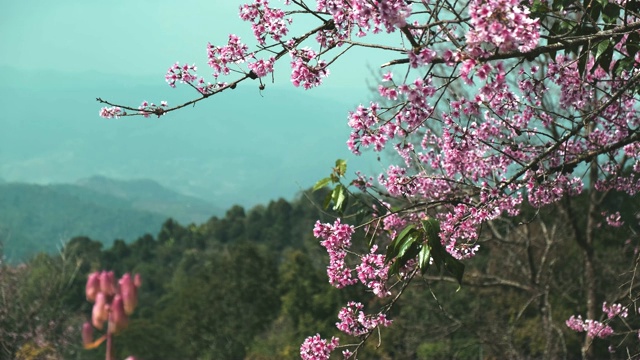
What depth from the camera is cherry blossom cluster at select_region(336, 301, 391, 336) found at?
3.75m

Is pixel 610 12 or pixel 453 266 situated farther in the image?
pixel 610 12

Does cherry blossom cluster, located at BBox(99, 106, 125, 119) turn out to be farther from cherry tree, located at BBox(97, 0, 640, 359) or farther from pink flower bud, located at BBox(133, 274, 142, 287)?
pink flower bud, located at BBox(133, 274, 142, 287)

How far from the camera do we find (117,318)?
1.09 meters

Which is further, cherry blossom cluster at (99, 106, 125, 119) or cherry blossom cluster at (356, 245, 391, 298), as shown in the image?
cherry blossom cluster at (99, 106, 125, 119)

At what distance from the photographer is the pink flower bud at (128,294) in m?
1.14

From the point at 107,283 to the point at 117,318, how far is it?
0.33ft

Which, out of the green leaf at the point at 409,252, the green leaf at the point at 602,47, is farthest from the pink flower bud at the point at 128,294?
the green leaf at the point at 602,47

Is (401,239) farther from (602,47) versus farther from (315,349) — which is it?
(315,349)

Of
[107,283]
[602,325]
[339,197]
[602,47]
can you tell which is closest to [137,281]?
[107,283]

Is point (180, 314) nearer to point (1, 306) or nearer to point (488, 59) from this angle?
point (1, 306)

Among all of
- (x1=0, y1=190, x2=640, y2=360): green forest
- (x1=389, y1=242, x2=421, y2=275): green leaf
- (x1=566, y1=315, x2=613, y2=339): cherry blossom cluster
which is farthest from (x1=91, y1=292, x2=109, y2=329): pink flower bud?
(x1=0, y1=190, x2=640, y2=360): green forest

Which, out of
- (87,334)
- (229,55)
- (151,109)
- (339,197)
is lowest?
(87,334)

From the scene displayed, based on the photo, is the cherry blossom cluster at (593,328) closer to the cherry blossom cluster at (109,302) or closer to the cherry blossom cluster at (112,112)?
the cherry blossom cluster at (112,112)

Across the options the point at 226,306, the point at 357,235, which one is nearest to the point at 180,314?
the point at 226,306
